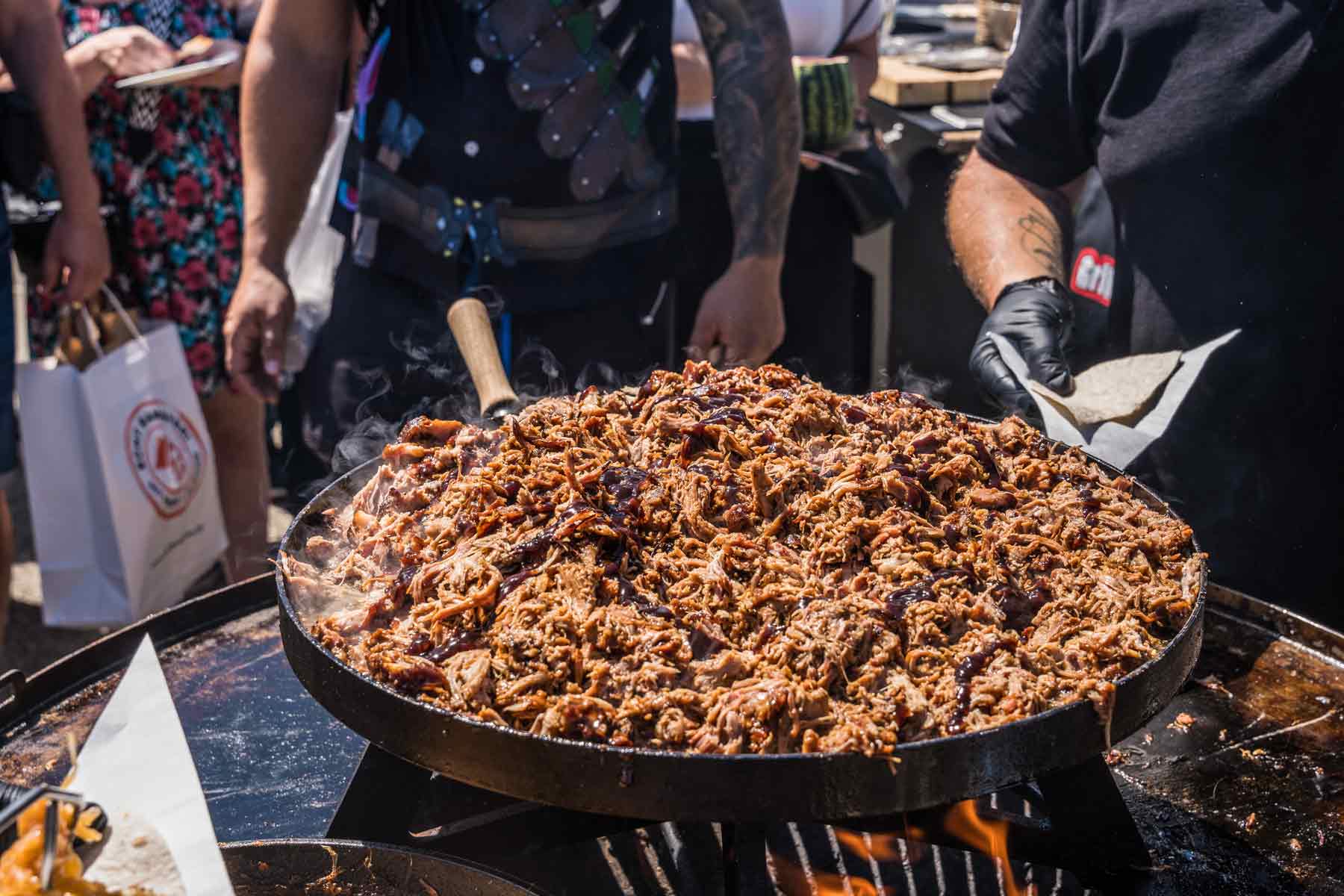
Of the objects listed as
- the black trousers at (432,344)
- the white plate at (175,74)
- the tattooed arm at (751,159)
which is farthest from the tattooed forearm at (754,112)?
the white plate at (175,74)

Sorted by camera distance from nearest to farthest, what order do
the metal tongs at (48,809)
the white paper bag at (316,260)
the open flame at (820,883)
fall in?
1. the metal tongs at (48,809)
2. the open flame at (820,883)
3. the white paper bag at (316,260)

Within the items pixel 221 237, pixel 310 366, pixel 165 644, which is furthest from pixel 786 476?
pixel 221 237

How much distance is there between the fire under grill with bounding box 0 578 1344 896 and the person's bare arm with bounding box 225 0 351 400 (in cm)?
113

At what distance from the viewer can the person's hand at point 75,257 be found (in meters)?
4.61

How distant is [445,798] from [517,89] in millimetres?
2133

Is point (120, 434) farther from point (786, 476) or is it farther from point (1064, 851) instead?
point (1064, 851)

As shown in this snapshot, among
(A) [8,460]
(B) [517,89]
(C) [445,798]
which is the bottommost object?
Answer: (A) [8,460]

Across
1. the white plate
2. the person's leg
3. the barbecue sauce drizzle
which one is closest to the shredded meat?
→ the barbecue sauce drizzle

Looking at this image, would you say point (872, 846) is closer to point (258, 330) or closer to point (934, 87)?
point (258, 330)

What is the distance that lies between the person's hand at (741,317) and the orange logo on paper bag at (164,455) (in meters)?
2.29

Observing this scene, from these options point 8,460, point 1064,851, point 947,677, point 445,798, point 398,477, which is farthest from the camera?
point 8,460

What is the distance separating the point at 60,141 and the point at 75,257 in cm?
43

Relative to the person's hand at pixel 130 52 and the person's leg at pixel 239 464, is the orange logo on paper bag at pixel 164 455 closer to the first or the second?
the person's leg at pixel 239 464

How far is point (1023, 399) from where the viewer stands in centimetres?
268
